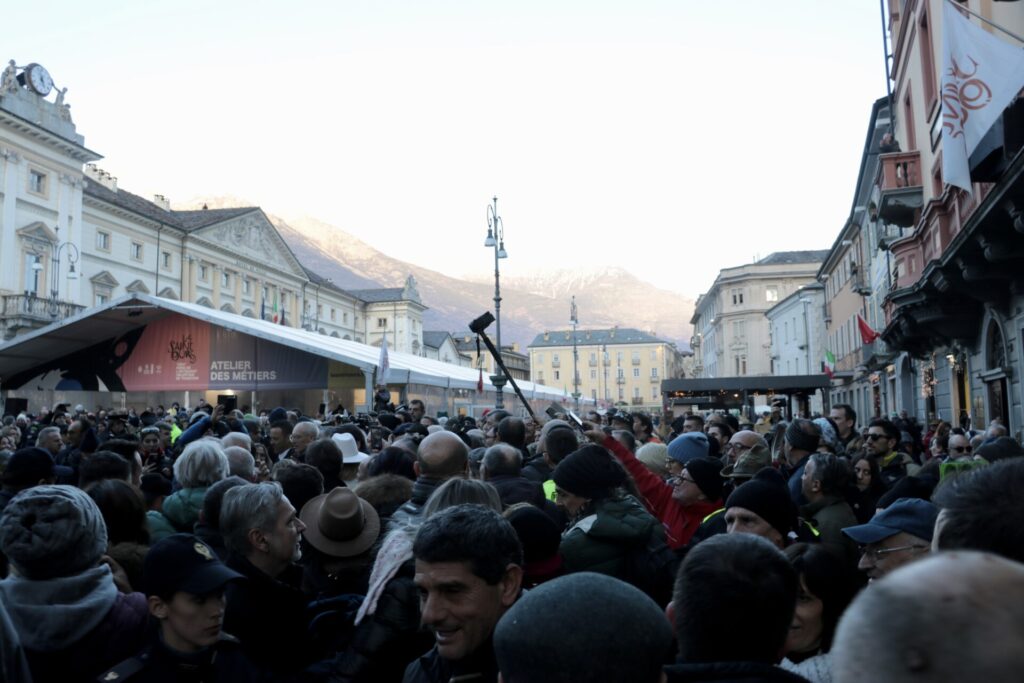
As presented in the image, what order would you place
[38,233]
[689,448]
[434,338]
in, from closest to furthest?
[689,448]
[38,233]
[434,338]

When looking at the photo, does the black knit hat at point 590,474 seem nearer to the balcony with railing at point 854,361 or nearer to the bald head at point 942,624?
the bald head at point 942,624

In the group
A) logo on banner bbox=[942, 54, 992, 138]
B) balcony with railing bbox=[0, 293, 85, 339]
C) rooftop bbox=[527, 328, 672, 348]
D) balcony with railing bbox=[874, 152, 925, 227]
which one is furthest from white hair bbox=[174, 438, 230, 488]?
rooftop bbox=[527, 328, 672, 348]

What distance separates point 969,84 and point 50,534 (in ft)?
36.4

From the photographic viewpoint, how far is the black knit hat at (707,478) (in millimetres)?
5012

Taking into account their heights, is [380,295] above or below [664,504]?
above

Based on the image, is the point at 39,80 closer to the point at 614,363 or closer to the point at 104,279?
the point at 104,279

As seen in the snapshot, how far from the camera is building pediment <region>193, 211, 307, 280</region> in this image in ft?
206

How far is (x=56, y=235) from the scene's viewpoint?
4384 cm

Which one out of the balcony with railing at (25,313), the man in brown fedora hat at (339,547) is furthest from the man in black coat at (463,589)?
the balcony with railing at (25,313)

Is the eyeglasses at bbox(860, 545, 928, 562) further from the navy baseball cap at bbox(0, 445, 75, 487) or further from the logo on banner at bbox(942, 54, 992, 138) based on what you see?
the logo on banner at bbox(942, 54, 992, 138)

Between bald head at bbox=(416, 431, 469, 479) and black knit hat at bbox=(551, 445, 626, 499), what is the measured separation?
2.49 ft

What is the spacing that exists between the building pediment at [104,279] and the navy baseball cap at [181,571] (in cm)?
5218

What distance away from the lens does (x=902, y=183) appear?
65.5 feet

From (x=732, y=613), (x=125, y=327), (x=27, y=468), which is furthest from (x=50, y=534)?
(x=125, y=327)
